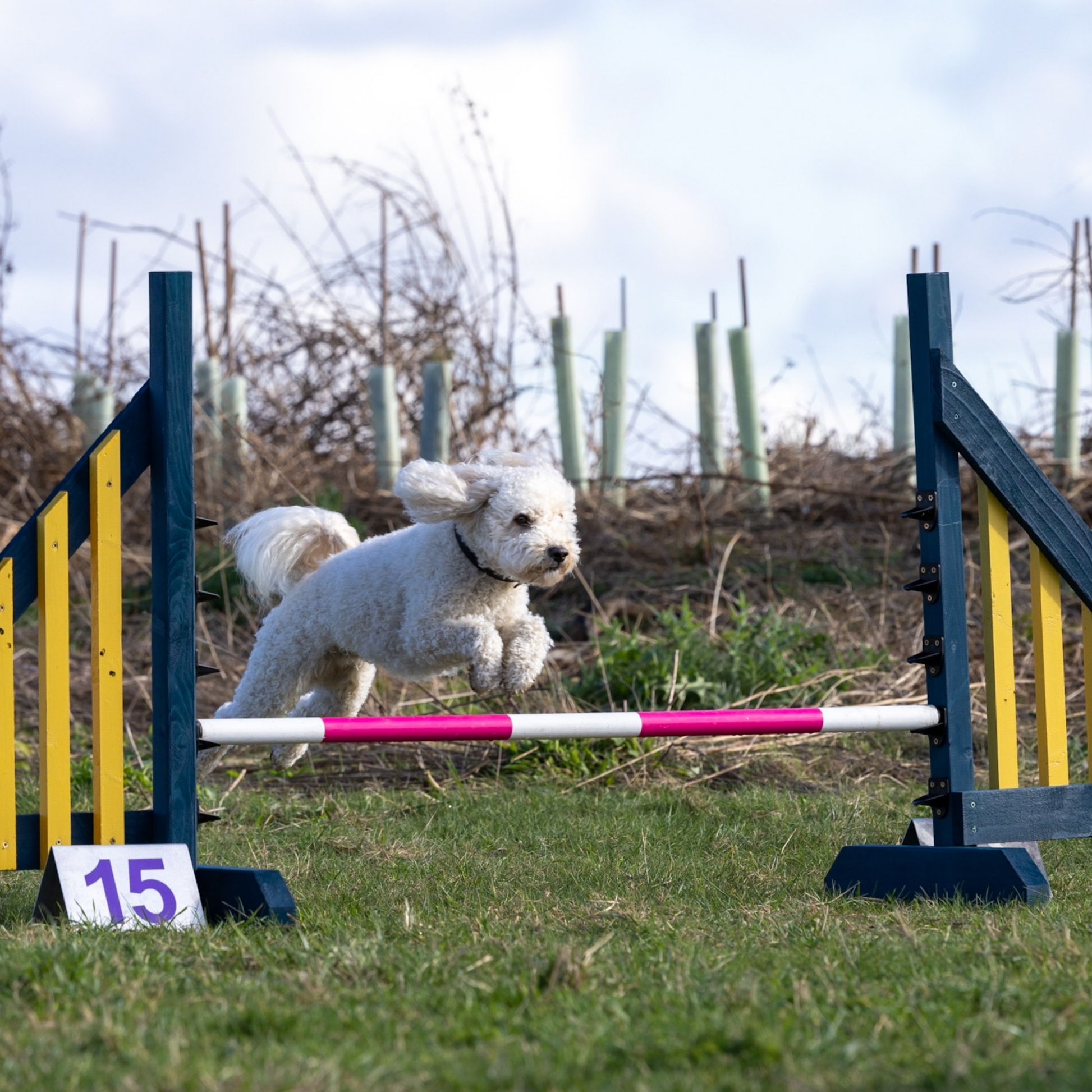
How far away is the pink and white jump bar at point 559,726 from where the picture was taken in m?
3.16

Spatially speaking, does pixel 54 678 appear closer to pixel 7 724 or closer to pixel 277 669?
pixel 7 724

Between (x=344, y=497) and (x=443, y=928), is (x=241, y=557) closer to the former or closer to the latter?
(x=443, y=928)

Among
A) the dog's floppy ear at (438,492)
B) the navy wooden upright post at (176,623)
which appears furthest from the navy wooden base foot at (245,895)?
the dog's floppy ear at (438,492)

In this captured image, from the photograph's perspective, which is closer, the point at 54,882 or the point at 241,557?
the point at 54,882

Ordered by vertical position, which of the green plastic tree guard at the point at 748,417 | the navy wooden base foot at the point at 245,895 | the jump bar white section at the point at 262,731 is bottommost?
the navy wooden base foot at the point at 245,895

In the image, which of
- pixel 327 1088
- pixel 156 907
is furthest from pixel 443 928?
pixel 327 1088

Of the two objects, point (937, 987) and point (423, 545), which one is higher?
point (423, 545)

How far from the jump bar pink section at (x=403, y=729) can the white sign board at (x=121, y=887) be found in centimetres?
42

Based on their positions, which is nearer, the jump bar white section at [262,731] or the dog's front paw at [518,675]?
the jump bar white section at [262,731]

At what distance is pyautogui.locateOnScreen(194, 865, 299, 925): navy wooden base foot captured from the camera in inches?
118

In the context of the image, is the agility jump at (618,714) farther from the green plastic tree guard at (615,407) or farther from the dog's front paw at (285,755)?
the green plastic tree guard at (615,407)

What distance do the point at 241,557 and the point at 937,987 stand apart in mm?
2501

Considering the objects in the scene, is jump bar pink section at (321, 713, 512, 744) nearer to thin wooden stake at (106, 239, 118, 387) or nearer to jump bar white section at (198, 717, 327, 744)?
jump bar white section at (198, 717, 327, 744)

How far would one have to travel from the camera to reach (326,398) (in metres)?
10.0
